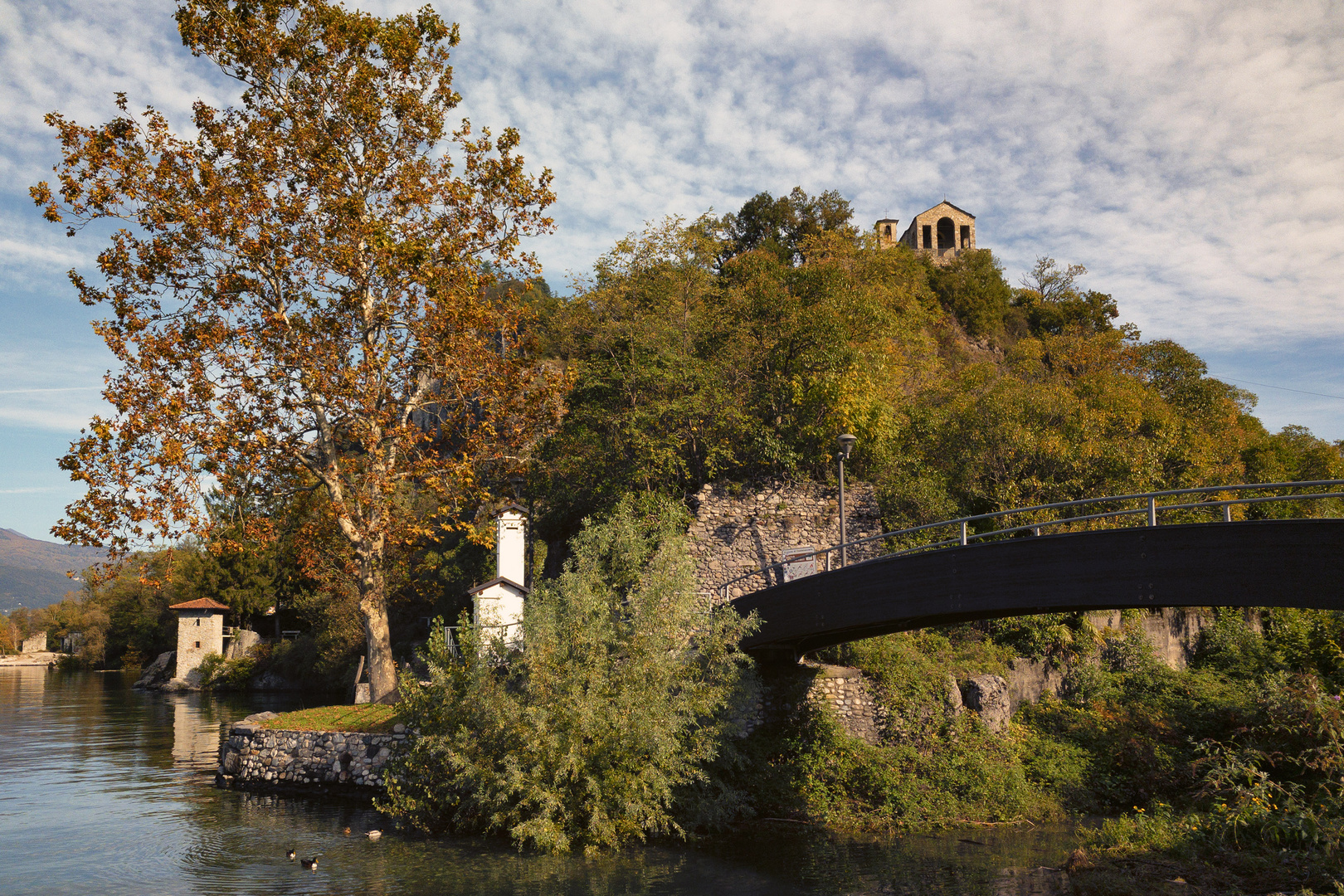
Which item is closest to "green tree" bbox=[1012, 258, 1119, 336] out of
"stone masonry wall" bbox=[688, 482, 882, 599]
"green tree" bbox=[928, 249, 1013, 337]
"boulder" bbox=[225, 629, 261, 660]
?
"green tree" bbox=[928, 249, 1013, 337]

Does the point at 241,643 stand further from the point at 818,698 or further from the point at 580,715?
the point at 580,715

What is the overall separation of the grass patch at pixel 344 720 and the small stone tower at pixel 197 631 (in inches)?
1445

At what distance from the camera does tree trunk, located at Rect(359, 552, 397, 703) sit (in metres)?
19.9

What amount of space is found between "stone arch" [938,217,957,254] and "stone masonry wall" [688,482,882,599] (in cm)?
5691

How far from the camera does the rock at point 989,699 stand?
1911cm

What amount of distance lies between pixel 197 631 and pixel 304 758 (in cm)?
3979

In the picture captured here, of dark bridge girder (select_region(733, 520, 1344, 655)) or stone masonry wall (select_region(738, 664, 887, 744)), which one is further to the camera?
stone masonry wall (select_region(738, 664, 887, 744))

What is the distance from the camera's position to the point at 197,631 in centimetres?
5244

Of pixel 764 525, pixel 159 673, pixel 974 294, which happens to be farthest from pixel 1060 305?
pixel 159 673

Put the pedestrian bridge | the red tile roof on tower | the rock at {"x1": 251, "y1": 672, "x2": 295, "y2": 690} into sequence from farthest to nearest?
the red tile roof on tower, the rock at {"x1": 251, "y1": 672, "x2": 295, "y2": 690}, the pedestrian bridge

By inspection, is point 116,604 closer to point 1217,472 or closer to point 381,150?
point 381,150

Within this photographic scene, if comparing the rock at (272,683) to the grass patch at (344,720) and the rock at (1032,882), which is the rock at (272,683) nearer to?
the grass patch at (344,720)

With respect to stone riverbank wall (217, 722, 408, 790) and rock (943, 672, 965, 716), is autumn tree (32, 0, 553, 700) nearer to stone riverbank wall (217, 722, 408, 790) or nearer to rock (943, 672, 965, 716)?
stone riverbank wall (217, 722, 408, 790)

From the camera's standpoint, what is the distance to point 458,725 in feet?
52.2
